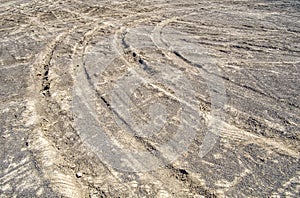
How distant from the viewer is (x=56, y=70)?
5.73 metres

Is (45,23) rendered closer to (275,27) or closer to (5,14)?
(5,14)

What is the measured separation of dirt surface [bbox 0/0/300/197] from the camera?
136 inches

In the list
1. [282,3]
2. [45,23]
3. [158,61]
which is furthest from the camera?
[282,3]

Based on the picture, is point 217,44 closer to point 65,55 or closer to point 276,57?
point 276,57

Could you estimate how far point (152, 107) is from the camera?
4586mm

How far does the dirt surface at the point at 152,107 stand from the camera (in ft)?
11.4

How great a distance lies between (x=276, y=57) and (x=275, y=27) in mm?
1597

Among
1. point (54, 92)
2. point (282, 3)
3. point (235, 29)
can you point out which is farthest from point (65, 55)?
point (282, 3)

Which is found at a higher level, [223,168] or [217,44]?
[217,44]

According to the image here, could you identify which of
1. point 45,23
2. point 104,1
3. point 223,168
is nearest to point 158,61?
point 223,168

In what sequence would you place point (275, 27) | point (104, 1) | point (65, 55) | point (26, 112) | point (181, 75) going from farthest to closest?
point (104, 1), point (275, 27), point (65, 55), point (181, 75), point (26, 112)

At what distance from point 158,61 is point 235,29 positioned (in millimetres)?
2298

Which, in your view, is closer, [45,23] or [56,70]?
[56,70]

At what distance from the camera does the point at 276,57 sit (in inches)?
231
